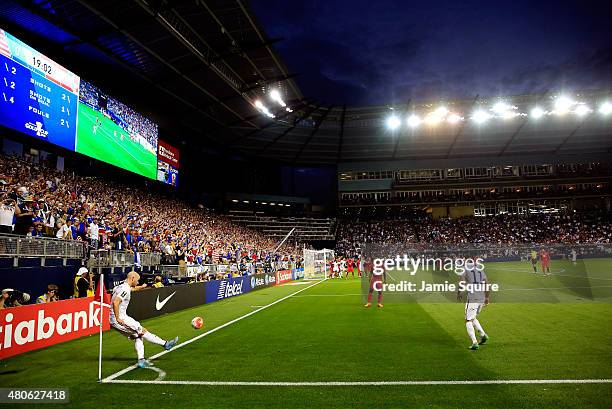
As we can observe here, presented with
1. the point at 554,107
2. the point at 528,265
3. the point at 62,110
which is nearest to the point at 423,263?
the point at 528,265

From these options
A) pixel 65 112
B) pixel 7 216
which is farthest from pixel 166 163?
pixel 7 216

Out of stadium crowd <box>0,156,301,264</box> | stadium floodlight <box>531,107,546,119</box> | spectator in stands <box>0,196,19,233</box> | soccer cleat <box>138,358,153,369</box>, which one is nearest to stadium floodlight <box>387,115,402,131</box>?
stadium floodlight <box>531,107,546,119</box>

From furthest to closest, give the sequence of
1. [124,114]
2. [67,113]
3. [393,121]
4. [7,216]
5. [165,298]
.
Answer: [393,121], [124,114], [67,113], [165,298], [7,216]

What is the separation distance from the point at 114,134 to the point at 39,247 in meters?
15.2

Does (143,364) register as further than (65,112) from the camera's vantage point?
No

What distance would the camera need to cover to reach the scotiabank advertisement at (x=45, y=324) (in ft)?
30.7

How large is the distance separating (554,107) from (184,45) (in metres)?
44.1

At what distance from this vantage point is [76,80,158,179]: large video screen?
79.5ft

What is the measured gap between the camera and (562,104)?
47375 mm

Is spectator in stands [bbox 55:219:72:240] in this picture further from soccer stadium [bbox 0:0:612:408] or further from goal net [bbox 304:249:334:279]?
goal net [bbox 304:249:334:279]

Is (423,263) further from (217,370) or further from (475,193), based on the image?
(475,193)

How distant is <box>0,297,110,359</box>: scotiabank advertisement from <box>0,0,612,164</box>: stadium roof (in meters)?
16.6

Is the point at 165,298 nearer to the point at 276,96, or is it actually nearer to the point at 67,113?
the point at 67,113

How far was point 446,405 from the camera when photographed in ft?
18.9
